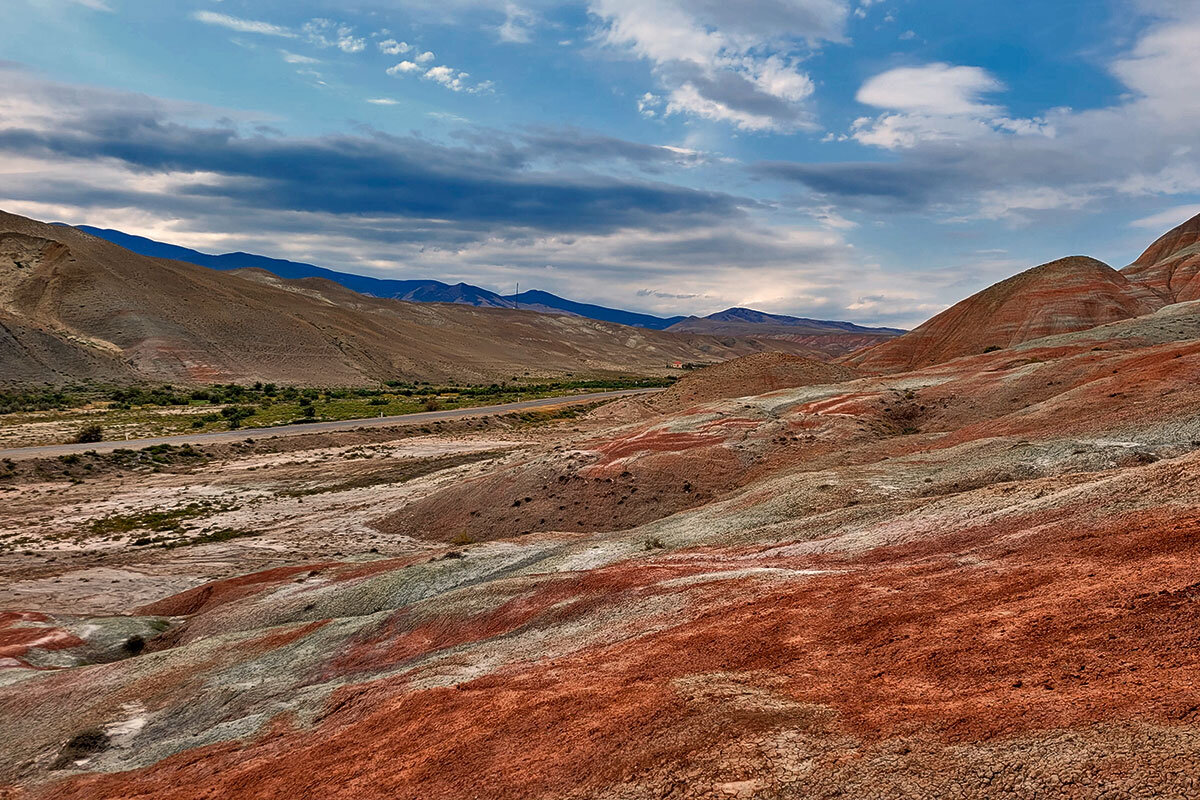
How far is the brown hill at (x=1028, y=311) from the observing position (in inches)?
3925

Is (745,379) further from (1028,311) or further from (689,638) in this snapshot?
(689,638)

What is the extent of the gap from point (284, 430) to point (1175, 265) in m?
142

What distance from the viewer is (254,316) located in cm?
14738

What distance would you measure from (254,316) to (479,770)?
6166 inches

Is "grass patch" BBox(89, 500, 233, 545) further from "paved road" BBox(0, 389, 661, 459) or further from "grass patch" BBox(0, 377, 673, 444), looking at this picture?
"grass patch" BBox(0, 377, 673, 444)

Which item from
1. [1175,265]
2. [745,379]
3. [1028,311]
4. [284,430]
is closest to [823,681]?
[284,430]

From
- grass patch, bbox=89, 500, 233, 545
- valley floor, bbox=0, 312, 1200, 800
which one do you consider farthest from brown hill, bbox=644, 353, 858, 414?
grass patch, bbox=89, 500, 233, 545

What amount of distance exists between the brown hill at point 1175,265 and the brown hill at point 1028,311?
4281 millimetres

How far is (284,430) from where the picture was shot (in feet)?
225

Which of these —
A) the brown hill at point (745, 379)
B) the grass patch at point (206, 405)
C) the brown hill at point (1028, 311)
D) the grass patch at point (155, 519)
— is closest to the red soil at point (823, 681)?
the grass patch at point (155, 519)

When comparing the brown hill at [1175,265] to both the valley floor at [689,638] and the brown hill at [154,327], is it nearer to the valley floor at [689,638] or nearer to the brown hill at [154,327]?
the valley floor at [689,638]

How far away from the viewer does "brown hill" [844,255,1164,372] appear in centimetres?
9969

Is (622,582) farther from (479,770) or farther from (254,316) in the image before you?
(254,316)

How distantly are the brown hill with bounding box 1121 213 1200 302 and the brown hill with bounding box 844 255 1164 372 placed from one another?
428 cm
